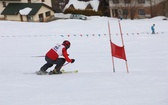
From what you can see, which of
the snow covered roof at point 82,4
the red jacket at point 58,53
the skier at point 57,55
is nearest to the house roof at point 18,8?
the snow covered roof at point 82,4

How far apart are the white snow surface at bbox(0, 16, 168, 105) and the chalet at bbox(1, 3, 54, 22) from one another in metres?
18.8

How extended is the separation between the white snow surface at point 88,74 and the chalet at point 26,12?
18.8 m

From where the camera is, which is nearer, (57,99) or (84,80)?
(57,99)

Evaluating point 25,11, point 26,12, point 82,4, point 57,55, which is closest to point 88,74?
point 57,55

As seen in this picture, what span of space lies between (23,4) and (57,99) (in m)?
38.3

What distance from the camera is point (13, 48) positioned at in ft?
57.8

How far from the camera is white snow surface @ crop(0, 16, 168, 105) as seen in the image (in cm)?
677

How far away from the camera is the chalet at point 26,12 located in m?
41.8

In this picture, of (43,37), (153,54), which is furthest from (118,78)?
(43,37)

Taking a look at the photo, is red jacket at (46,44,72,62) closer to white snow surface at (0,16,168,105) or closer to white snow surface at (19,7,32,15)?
white snow surface at (0,16,168,105)

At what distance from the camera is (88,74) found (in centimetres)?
964

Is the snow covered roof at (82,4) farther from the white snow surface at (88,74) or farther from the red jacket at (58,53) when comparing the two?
the red jacket at (58,53)

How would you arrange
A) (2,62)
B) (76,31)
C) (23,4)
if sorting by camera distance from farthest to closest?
(23,4), (76,31), (2,62)

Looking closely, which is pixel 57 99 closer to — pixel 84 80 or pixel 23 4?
pixel 84 80
